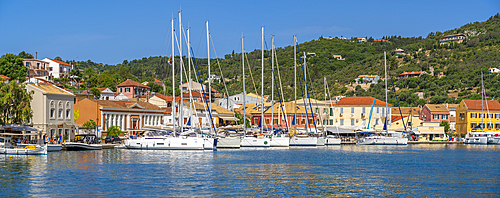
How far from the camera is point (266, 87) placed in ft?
513

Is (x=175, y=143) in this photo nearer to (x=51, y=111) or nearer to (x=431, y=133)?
(x=51, y=111)

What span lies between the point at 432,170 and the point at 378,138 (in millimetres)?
44604

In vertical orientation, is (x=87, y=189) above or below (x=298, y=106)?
below

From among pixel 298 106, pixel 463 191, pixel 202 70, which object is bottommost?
pixel 463 191

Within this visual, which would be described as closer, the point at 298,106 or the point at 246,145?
the point at 246,145

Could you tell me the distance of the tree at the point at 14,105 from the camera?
2265 inches

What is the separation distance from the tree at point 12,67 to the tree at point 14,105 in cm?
6492

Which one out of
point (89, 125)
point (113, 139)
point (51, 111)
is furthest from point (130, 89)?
point (51, 111)

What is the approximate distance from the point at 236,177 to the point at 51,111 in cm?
4031

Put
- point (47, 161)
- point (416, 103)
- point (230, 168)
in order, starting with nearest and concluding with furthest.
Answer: point (230, 168), point (47, 161), point (416, 103)

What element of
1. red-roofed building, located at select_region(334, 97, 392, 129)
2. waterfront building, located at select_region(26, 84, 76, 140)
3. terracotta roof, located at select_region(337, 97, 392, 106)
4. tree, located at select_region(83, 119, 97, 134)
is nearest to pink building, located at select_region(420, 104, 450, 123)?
red-roofed building, located at select_region(334, 97, 392, 129)

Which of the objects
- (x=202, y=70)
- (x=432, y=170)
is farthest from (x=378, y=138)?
(x=202, y=70)

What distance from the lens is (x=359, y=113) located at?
105 meters

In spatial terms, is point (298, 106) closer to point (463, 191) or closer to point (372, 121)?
point (372, 121)
